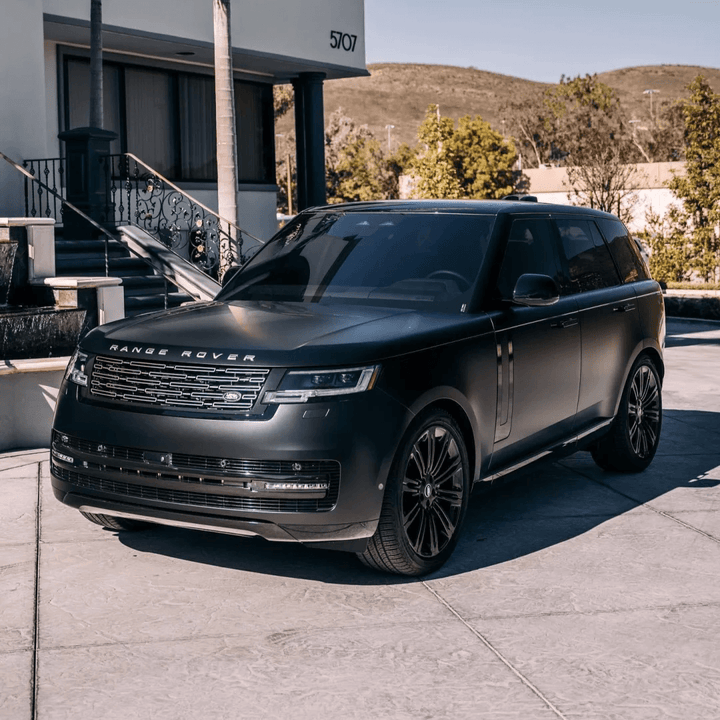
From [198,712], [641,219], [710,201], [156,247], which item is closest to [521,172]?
[641,219]

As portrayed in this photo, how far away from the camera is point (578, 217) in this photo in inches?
314

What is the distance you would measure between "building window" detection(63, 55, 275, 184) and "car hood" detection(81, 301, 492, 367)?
46.1 ft

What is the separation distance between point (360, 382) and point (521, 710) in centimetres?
177

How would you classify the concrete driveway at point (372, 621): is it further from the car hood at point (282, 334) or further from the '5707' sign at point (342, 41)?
the '5707' sign at point (342, 41)

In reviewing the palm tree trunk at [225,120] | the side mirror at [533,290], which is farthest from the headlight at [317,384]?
the palm tree trunk at [225,120]

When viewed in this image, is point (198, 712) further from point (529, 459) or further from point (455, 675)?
point (529, 459)

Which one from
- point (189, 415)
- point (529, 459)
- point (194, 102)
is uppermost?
point (194, 102)

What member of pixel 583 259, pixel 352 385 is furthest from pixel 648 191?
pixel 352 385

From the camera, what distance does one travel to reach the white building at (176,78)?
53.5 feet

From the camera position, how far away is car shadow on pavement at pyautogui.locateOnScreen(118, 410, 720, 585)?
6.16 m

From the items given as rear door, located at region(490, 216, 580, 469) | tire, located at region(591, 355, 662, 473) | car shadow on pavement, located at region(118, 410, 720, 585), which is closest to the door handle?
rear door, located at region(490, 216, 580, 469)

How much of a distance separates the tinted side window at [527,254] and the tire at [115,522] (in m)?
2.47

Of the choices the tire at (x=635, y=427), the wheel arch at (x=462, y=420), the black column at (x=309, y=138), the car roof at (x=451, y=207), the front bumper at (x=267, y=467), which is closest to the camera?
the front bumper at (x=267, y=467)

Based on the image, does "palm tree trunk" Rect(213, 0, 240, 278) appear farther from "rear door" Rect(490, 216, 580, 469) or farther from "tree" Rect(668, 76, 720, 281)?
"tree" Rect(668, 76, 720, 281)
